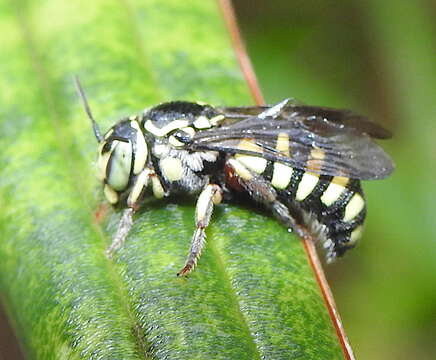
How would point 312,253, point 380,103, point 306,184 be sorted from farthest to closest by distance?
point 380,103 → point 306,184 → point 312,253

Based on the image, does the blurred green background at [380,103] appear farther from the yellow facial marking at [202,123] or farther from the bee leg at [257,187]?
the yellow facial marking at [202,123]

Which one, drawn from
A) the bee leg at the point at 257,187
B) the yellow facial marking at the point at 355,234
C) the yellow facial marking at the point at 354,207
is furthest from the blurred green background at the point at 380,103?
the bee leg at the point at 257,187

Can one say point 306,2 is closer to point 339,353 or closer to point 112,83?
point 112,83

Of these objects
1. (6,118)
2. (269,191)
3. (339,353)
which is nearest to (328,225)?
(269,191)

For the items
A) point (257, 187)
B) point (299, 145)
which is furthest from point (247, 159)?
point (299, 145)

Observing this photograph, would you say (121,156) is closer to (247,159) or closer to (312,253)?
(247,159)

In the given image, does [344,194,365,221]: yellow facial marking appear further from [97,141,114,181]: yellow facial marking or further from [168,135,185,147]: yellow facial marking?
[97,141,114,181]: yellow facial marking

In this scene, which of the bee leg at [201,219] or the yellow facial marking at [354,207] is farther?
the yellow facial marking at [354,207]
